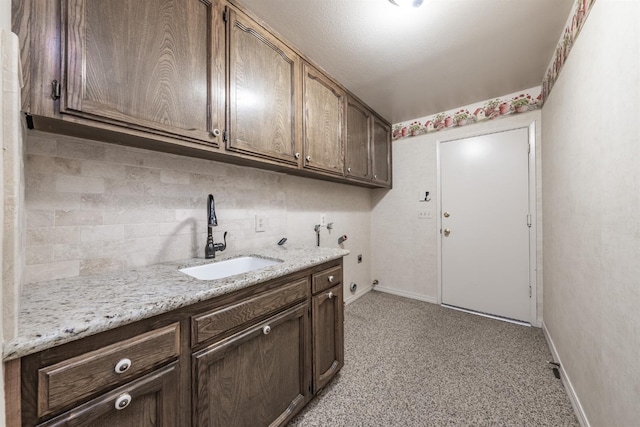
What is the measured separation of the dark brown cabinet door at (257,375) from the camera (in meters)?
0.90

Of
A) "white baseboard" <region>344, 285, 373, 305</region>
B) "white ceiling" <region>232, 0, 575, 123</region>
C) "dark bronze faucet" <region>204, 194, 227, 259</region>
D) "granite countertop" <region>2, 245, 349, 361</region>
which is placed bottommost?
"white baseboard" <region>344, 285, 373, 305</region>

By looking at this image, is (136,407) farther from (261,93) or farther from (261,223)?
(261,93)

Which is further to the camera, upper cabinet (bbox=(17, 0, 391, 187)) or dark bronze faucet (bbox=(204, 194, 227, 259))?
dark bronze faucet (bbox=(204, 194, 227, 259))

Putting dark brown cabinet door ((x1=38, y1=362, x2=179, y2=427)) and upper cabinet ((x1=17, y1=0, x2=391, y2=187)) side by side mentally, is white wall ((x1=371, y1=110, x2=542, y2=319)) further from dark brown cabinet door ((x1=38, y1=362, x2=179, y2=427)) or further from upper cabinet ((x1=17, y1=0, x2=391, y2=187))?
dark brown cabinet door ((x1=38, y1=362, x2=179, y2=427))

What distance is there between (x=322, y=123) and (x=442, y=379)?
197cm

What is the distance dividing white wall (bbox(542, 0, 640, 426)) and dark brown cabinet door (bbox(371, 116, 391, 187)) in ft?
4.74

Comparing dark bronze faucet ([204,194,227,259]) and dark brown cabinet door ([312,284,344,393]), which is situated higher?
dark bronze faucet ([204,194,227,259])

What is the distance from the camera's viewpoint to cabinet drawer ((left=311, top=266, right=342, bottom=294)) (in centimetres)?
138

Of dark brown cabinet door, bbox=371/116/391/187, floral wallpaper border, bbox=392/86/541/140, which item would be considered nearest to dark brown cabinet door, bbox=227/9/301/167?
dark brown cabinet door, bbox=371/116/391/187

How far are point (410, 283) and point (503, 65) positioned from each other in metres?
2.32

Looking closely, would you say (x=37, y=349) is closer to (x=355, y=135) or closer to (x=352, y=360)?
(x=352, y=360)

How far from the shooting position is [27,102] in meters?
0.72

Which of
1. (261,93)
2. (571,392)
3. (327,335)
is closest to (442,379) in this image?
(571,392)

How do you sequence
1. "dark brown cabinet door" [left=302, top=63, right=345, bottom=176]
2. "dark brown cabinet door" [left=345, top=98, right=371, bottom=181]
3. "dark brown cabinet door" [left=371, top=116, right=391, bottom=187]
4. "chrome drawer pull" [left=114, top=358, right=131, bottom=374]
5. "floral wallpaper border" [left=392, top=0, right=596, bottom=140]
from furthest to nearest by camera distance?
"dark brown cabinet door" [left=371, top=116, right=391, bottom=187], "dark brown cabinet door" [left=345, top=98, right=371, bottom=181], "dark brown cabinet door" [left=302, top=63, right=345, bottom=176], "floral wallpaper border" [left=392, top=0, right=596, bottom=140], "chrome drawer pull" [left=114, top=358, right=131, bottom=374]
